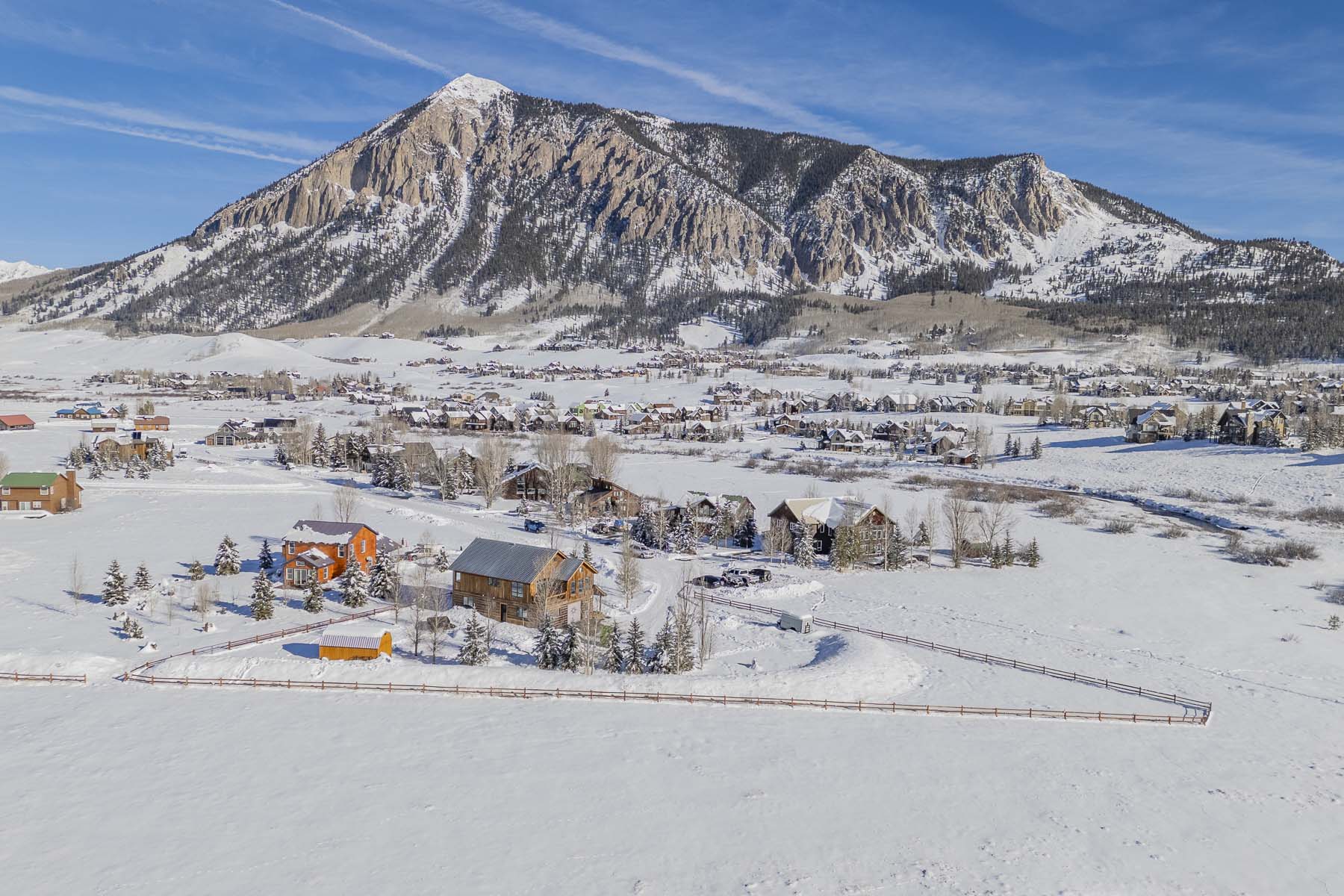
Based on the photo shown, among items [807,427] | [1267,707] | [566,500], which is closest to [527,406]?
[807,427]

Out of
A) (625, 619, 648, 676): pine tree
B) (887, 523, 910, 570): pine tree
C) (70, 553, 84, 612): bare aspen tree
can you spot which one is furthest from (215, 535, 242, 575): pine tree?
(887, 523, 910, 570): pine tree

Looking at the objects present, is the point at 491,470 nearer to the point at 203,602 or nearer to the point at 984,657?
the point at 203,602

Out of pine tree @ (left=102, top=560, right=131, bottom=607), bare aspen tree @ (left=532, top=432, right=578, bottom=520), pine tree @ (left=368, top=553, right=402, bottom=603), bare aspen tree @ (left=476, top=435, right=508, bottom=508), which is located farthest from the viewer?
bare aspen tree @ (left=476, top=435, right=508, bottom=508)

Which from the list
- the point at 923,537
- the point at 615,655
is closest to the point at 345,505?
the point at 615,655

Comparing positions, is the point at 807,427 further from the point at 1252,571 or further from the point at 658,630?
the point at 658,630

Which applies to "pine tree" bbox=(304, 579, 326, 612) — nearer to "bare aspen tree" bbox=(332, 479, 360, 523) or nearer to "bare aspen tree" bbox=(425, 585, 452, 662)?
"bare aspen tree" bbox=(425, 585, 452, 662)

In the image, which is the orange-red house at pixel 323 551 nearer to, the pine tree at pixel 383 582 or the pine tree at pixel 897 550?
the pine tree at pixel 383 582
